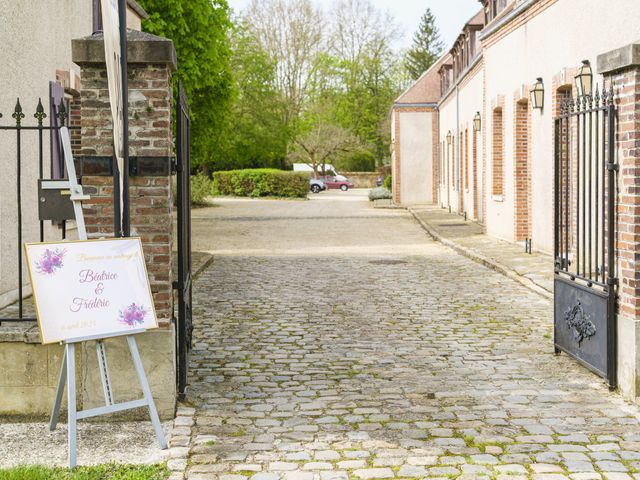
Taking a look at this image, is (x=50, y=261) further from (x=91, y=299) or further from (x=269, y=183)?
Result: (x=269, y=183)

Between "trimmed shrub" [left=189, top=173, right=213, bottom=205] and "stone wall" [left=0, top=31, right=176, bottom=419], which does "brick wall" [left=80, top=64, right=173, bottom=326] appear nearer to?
"stone wall" [left=0, top=31, right=176, bottom=419]

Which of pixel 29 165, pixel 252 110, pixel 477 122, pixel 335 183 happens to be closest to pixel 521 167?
pixel 477 122

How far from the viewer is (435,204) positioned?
3900 cm

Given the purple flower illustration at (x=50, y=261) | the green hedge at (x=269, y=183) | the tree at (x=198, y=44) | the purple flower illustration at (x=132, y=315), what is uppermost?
the tree at (x=198, y=44)

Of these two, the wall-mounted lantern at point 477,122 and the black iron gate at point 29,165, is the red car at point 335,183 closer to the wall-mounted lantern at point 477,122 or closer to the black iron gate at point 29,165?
the wall-mounted lantern at point 477,122

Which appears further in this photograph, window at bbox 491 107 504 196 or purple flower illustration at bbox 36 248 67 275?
window at bbox 491 107 504 196

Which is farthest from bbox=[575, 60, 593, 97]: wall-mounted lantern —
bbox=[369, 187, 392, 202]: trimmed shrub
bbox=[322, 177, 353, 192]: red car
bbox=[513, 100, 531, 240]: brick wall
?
bbox=[322, 177, 353, 192]: red car

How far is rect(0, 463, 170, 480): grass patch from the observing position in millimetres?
4582

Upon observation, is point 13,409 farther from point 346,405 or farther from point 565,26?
point 565,26

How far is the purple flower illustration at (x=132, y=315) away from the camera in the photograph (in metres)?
5.29

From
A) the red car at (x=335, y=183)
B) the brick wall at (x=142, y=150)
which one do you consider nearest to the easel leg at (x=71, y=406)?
the brick wall at (x=142, y=150)

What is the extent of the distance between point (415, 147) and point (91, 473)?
1391 inches

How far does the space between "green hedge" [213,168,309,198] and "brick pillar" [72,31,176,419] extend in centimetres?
4228

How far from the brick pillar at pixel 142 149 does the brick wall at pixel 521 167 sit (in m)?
12.7
